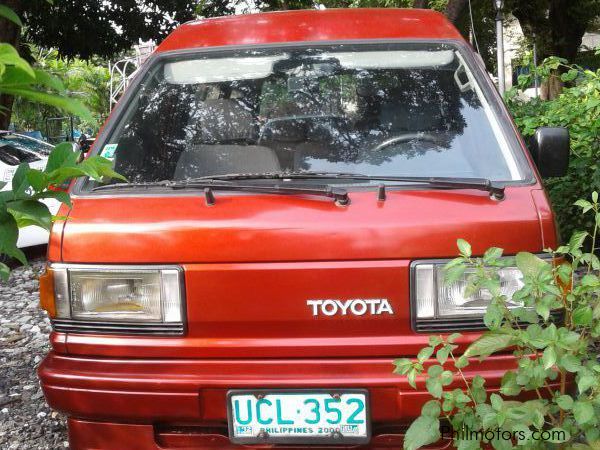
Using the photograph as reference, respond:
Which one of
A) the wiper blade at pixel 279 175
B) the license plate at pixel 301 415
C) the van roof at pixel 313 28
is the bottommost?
the license plate at pixel 301 415

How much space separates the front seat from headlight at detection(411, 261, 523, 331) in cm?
82

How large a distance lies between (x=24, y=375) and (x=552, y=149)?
3254 mm

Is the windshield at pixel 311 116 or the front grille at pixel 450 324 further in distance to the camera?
the windshield at pixel 311 116

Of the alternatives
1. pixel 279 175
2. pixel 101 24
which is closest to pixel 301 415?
pixel 279 175

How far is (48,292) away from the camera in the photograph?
2.54 meters

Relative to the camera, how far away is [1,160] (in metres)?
7.95

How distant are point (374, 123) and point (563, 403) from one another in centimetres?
148

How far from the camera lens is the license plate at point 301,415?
7.67 feet

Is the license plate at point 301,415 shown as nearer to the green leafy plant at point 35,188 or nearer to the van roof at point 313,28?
the green leafy plant at point 35,188

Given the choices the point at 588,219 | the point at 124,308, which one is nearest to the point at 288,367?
the point at 124,308

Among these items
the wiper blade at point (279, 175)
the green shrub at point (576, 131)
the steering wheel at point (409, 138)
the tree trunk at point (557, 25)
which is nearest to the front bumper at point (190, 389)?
the wiper blade at point (279, 175)

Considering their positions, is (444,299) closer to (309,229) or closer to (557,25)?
(309,229)

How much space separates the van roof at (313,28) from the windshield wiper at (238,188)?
0.97 m

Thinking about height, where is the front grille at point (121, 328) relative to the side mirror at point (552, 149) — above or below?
below
